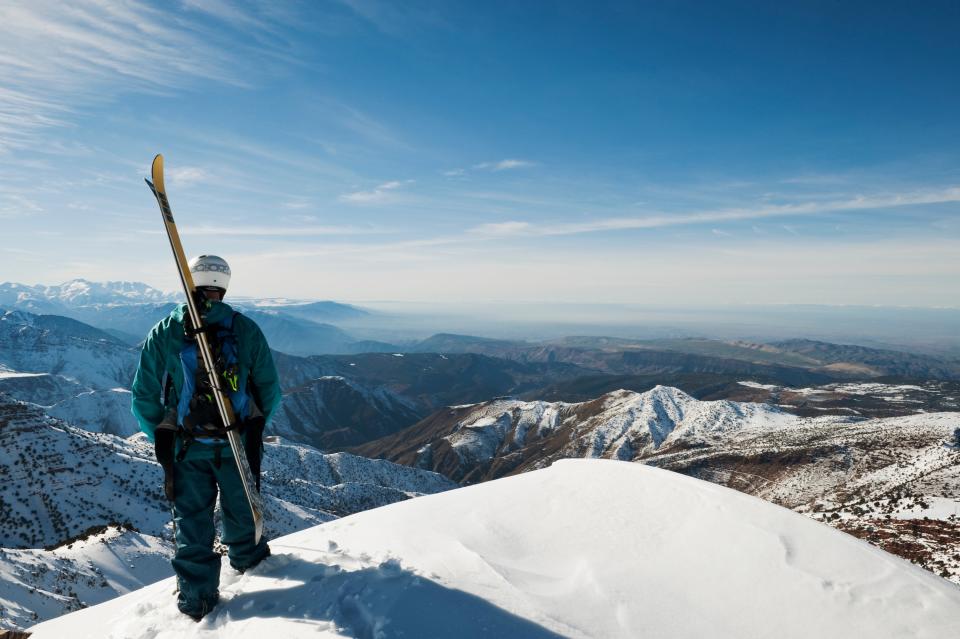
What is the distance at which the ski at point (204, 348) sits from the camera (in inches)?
219

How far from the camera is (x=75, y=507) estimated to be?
42594 mm

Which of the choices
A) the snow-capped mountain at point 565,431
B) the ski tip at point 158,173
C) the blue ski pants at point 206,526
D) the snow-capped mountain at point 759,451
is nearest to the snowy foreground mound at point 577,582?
the blue ski pants at point 206,526

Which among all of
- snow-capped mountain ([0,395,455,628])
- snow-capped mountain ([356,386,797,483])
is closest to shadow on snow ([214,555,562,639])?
snow-capped mountain ([0,395,455,628])

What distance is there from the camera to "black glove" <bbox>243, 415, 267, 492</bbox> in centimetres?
604

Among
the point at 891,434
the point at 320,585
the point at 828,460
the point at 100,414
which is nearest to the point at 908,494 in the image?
the point at 828,460

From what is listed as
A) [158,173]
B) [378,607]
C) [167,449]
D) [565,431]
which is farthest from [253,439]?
[565,431]

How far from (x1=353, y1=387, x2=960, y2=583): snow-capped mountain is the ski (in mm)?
18756

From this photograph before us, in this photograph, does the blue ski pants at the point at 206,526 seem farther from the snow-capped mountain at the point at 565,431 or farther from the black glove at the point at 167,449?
the snow-capped mountain at the point at 565,431

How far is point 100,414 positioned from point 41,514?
533 ft

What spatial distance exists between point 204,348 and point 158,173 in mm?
2562

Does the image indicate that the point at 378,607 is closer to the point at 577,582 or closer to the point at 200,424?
the point at 577,582

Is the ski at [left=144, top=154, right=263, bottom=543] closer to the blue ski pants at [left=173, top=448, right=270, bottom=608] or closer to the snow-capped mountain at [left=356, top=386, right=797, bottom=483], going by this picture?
the blue ski pants at [left=173, top=448, right=270, bottom=608]

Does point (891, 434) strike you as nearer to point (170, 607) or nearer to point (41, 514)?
point (170, 607)

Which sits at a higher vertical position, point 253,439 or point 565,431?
point 253,439
